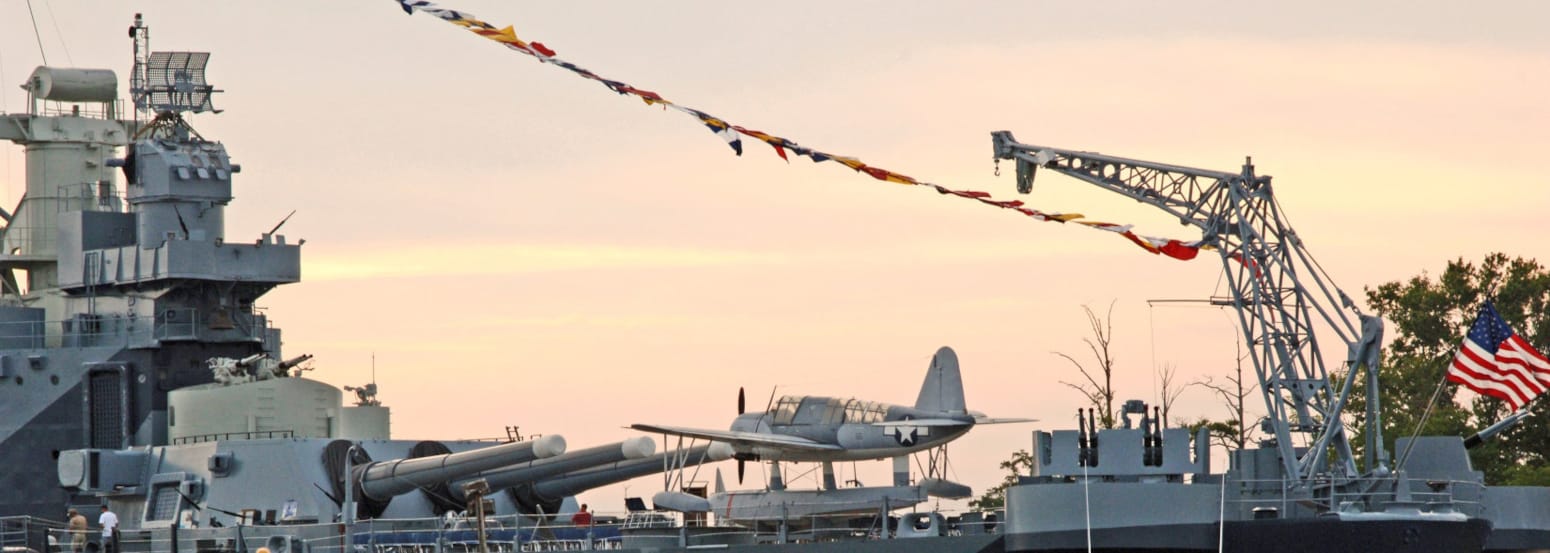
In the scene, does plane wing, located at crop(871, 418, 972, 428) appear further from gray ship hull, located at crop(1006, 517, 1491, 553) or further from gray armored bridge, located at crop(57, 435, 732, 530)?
gray ship hull, located at crop(1006, 517, 1491, 553)

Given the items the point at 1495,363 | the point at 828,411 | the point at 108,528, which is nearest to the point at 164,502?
the point at 108,528

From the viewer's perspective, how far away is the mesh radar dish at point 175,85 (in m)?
45.2

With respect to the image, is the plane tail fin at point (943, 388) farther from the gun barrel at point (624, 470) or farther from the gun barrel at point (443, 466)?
the gun barrel at point (443, 466)

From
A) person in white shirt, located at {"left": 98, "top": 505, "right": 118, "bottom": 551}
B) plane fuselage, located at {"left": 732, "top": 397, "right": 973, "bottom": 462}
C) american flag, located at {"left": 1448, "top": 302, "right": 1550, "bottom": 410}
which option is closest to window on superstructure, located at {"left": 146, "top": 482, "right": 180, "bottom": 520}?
person in white shirt, located at {"left": 98, "top": 505, "right": 118, "bottom": 551}

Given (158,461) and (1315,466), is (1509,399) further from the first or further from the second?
(158,461)

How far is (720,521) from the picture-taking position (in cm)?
4128

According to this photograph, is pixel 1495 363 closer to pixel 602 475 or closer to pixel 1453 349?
pixel 602 475

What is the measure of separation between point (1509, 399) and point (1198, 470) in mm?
6321

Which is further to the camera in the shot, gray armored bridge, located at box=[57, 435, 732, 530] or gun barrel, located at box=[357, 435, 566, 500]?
gray armored bridge, located at box=[57, 435, 732, 530]

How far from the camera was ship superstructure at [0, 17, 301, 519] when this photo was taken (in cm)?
4338

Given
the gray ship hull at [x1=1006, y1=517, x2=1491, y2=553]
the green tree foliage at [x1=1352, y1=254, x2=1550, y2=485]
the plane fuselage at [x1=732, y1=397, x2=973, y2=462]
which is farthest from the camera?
the green tree foliage at [x1=1352, y1=254, x2=1550, y2=485]

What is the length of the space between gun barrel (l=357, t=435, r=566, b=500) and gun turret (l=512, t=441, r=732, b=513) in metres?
2.04

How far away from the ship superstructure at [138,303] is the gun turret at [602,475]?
6.32 m

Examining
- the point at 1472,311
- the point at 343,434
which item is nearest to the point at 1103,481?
the point at 343,434
